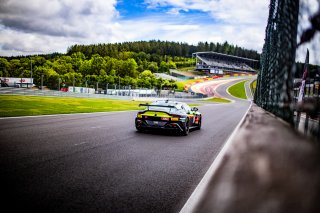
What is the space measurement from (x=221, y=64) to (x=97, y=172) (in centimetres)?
16726

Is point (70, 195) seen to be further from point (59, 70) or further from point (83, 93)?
point (59, 70)

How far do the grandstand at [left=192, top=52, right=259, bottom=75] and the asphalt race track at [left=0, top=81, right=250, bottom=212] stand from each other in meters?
148

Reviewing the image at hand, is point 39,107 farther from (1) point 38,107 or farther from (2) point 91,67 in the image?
(2) point 91,67

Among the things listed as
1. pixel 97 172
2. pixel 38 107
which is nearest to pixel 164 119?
pixel 97 172

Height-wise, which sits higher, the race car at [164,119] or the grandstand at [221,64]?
the grandstand at [221,64]

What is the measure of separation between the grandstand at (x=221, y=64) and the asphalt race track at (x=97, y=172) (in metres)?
148

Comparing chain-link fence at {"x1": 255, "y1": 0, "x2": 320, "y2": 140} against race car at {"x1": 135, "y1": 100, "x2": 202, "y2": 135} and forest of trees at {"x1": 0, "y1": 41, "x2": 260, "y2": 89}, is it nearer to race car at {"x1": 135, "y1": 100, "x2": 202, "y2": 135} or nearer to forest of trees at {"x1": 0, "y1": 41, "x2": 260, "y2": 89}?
race car at {"x1": 135, "y1": 100, "x2": 202, "y2": 135}

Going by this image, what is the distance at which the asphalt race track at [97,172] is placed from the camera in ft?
13.3

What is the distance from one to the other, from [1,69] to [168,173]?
45.1 meters

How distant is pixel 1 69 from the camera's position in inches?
1769

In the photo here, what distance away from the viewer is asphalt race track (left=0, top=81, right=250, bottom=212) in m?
4.06

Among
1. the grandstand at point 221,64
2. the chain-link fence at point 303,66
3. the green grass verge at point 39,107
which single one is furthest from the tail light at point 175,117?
the grandstand at point 221,64

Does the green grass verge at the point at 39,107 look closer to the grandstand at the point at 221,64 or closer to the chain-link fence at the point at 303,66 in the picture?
the chain-link fence at the point at 303,66

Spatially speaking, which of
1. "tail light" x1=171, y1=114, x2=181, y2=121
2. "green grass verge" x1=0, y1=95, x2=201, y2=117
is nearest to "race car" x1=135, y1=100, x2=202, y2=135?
"tail light" x1=171, y1=114, x2=181, y2=121
